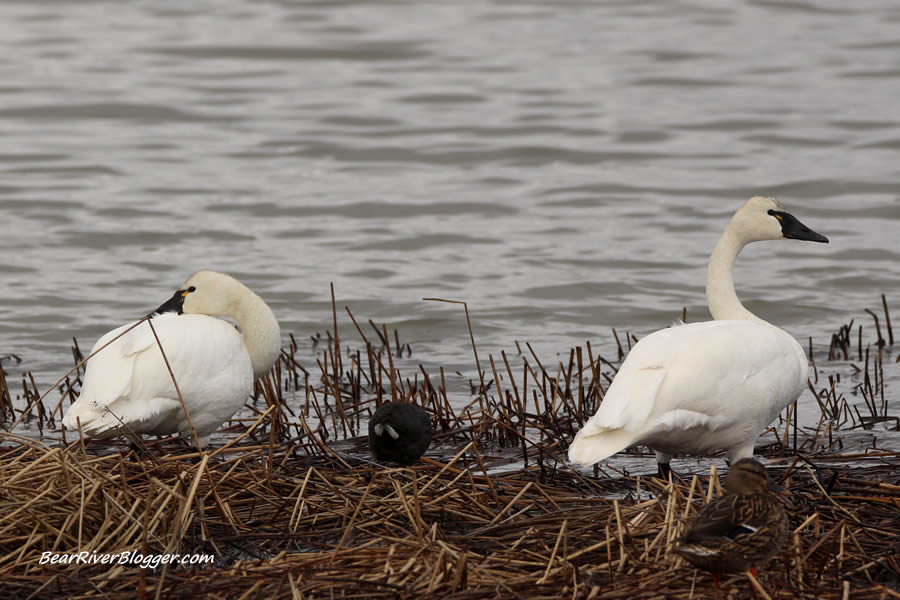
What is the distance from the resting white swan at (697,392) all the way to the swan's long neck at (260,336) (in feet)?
6.93

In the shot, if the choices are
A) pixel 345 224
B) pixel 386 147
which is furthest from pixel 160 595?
pixel 386 147

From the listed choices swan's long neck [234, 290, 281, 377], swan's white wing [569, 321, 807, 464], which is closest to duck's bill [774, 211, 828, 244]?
swan's white wing [569, 321, 807, 464]

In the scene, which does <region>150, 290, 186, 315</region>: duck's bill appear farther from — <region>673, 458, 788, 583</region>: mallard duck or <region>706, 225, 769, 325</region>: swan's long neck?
<region>673, 458, 788, 583</region>: mallard duck

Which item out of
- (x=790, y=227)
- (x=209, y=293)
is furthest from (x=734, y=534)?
(x=209, y=293)

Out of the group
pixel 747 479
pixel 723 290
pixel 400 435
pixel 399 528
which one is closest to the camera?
pixel 747 479

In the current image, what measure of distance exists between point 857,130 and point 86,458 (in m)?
15.2

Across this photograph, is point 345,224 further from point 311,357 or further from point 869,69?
point 869,69

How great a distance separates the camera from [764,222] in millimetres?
7602

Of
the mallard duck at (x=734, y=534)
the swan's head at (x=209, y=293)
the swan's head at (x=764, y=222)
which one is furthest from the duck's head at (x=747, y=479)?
the swan's head at (x=209, y=293)

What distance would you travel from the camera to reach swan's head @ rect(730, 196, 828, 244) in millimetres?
7564

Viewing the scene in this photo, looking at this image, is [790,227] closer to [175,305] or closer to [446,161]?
[175,305]

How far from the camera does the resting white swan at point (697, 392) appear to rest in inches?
221

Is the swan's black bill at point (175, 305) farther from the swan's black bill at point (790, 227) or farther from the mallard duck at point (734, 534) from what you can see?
the mallard duck at point (734, 534)

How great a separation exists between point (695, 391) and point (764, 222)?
7.01 ft
